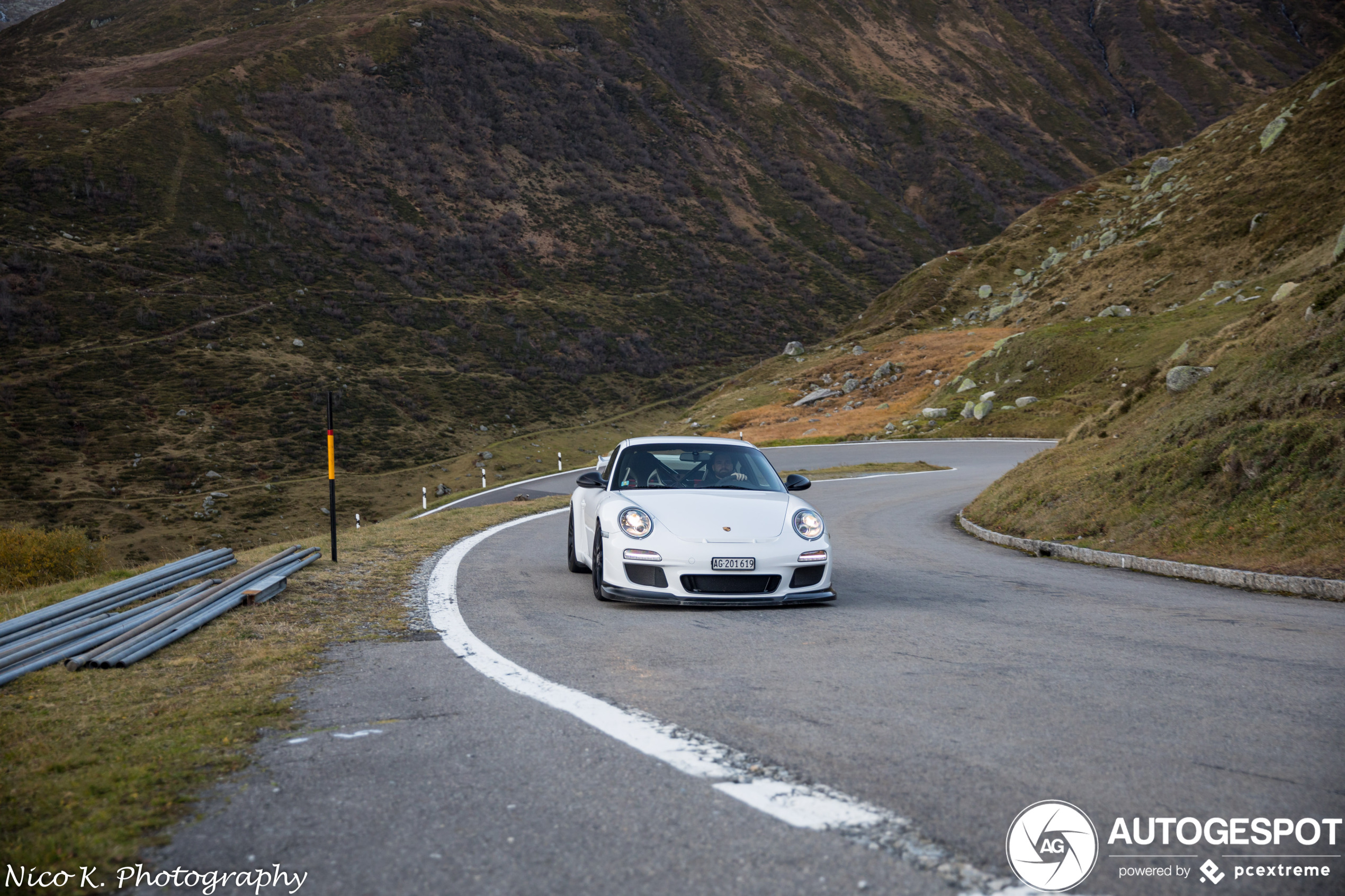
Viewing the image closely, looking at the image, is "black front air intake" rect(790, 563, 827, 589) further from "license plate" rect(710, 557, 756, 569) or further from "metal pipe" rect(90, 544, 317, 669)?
"metal pipe" rect(90, 544, 317, 669)

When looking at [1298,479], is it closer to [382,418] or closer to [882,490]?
[882,490]

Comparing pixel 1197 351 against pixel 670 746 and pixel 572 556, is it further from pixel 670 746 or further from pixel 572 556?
pixel 670 746

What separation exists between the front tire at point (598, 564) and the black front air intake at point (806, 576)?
160cm

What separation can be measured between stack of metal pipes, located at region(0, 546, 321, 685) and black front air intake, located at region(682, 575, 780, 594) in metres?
3.66

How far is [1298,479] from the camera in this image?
10.3 metres

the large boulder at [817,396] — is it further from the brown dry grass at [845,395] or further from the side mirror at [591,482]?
the side mirror at [591,482]

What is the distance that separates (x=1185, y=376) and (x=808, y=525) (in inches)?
458

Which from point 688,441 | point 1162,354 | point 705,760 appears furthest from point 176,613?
point 1162,354

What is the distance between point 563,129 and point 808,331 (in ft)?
120

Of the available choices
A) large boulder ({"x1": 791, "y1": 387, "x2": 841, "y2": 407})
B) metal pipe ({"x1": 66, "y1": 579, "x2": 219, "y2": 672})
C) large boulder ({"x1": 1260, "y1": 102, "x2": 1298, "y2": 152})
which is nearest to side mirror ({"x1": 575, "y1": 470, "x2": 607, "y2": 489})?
metal pipe ({"x1": 66, "y1": 579, "x2": 219, "y2": 672})

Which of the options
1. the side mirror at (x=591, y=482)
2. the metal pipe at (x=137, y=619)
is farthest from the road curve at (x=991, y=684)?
the metal pipe at (x=137, y=619)

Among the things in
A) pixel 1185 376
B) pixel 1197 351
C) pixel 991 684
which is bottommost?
pixel 991 684

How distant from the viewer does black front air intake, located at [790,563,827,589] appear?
308 inches

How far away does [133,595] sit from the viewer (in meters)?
8.34
